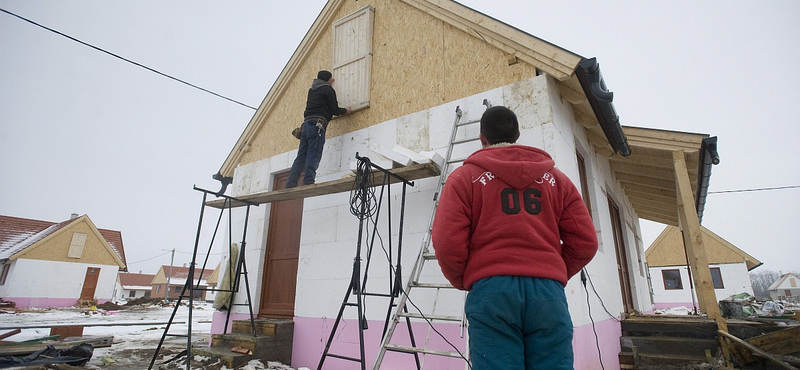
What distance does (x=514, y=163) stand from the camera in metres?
1.68

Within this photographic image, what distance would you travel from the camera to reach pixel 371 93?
5664 mm

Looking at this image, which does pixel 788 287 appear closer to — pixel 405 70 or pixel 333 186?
pixel 405 70

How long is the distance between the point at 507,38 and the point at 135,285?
222 ft

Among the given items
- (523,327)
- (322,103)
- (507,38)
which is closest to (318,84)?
(322,103)

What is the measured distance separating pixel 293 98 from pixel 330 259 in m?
3.23

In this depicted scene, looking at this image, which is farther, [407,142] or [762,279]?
[762,279]

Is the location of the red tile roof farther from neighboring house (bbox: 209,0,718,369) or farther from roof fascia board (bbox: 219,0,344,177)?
neighboring house (bbox: 209,0,718,369)

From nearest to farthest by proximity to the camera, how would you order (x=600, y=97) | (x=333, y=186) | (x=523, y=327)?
(x=523, y=327) < (x=600, y=97) < (x=333, y=186)

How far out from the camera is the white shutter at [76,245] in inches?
1030

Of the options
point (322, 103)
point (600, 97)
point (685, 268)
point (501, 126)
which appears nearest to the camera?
point (501, 126)

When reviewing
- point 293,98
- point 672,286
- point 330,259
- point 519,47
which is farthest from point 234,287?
point 672,286

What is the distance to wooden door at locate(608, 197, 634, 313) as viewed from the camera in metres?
7.01

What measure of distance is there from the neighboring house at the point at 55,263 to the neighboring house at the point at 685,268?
3512cm

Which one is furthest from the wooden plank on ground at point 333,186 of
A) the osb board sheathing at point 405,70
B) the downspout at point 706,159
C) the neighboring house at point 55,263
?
the neighboring house at point 55,263
